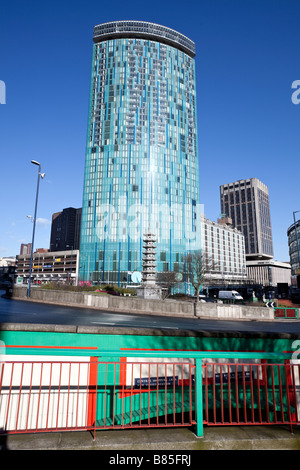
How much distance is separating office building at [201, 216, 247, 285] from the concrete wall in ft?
345

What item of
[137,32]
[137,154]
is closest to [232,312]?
[137,154]

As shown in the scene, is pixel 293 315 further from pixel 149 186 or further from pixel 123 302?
pixel 149 186

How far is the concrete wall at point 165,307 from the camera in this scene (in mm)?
22422

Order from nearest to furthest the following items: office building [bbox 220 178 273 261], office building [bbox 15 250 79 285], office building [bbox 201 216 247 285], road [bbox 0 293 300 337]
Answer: road [bbox 0 293 300 337] < office building [bbox 15 250 79 285] < office building [bbox 201 216 247 285] < office building [bbox 220 178 273 261]

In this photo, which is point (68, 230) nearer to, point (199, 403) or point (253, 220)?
point (253, 220)

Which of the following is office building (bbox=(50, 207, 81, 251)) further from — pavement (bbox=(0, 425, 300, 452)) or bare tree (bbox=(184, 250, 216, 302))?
pavement (bbox=(0, 425, 300, 452))

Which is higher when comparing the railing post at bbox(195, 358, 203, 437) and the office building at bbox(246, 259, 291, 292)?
the office building at bbox(246, 259, 291, 292)

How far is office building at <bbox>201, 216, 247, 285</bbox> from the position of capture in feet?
439

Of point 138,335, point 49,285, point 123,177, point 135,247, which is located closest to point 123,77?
point 123,177

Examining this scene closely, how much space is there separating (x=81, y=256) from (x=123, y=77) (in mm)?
65344

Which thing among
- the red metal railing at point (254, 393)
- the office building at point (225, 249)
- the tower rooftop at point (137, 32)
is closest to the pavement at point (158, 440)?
the red metal railing at point (254, 393)

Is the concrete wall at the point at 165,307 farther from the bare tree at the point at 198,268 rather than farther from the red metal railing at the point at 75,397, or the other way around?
the red metal railing at the point at 75,397

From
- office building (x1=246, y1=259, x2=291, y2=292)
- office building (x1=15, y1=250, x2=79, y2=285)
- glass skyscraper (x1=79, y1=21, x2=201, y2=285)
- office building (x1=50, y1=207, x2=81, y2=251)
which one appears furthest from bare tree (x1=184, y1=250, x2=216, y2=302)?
office building (x1=50, y1=207, x2=81, y2=251)

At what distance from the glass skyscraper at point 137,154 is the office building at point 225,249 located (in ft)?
144
